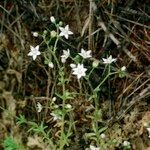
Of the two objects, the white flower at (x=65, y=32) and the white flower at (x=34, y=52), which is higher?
the white flower at (x=65, y=32)

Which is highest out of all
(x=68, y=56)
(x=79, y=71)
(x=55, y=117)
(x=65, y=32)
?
(x=65, y=32)

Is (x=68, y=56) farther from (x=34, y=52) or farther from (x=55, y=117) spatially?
(x=55, y=117)

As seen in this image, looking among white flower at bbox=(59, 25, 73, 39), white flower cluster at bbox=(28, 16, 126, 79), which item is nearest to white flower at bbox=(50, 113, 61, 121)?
white flower cluster at bbox=(28, 16, 126, 79)

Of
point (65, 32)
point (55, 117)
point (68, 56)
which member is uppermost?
point (65, 32)

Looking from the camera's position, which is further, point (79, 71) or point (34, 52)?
point (34, 52)

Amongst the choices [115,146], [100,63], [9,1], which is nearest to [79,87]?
[100,63]

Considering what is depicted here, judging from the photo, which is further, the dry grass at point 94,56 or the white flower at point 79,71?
the dry grass at point 94,56

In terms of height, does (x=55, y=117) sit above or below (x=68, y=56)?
below

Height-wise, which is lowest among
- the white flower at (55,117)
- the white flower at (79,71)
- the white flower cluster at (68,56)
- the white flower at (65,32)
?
the white flower at (55,117)

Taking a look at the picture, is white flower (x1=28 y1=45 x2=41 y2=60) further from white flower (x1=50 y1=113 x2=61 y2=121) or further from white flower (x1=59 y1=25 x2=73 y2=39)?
white flower (x1=50 y1=113 x2=61 y2=121)

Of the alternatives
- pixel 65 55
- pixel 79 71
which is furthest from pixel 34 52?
pixel 79 71

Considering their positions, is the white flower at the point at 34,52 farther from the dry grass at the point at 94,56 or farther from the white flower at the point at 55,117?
the white flower at the point at 55,117

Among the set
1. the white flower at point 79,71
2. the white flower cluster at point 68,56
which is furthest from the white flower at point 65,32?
the white flower at point 79,71

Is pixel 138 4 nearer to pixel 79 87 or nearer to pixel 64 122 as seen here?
pixel 79 87
